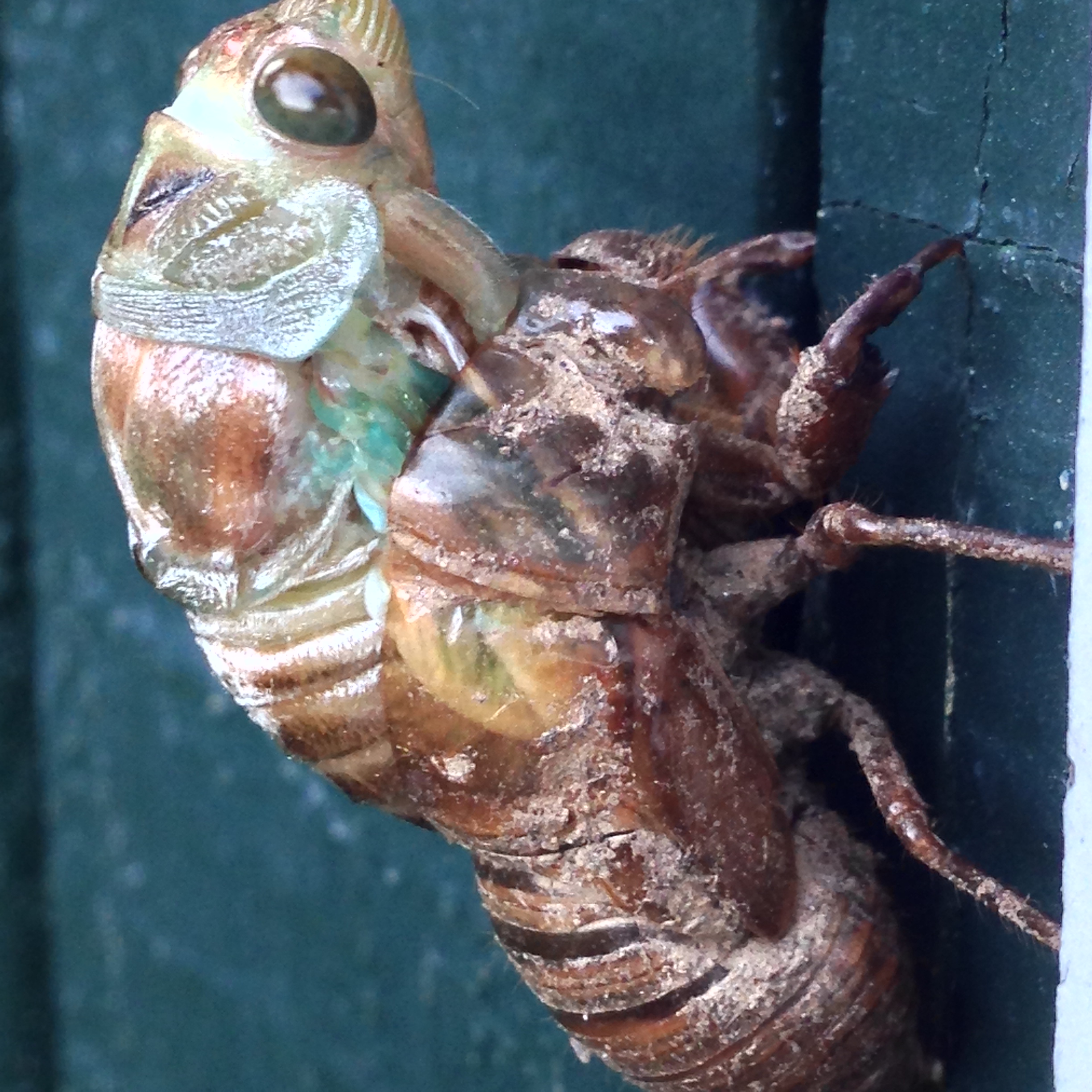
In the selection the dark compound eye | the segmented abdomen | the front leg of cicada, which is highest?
the dark compound eye

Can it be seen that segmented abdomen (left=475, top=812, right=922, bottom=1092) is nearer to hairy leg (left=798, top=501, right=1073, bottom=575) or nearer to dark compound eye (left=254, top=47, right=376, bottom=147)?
hairy leg (left=798, top=501, right=1073, bottom=575)

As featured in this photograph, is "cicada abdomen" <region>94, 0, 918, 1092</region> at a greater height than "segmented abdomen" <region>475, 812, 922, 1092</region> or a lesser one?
greater

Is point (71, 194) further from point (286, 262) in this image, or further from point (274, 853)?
point (286, 262)

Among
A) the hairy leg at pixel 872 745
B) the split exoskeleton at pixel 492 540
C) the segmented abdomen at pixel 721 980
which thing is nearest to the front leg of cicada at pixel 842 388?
the split exoskeleton at pixel 492 540

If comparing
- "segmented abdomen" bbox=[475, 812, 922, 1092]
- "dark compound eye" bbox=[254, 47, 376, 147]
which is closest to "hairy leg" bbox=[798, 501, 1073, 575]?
"segmented abdomen" bbox=[475, 812, 922, 1092]

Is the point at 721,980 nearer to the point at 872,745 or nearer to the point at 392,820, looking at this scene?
the point at 872,745

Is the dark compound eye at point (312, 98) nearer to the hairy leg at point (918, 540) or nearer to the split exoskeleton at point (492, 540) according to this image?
the split exoskeleton at point (492, 540)
